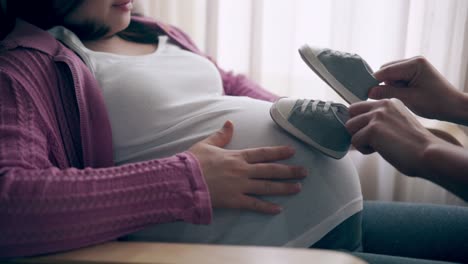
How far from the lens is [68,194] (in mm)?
666

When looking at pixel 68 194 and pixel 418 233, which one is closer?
pixel 68 194

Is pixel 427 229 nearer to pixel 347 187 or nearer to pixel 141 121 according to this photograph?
pixel 347 187

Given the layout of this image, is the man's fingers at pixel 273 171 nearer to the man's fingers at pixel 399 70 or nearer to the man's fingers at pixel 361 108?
the man's fingers at pixel 361 108

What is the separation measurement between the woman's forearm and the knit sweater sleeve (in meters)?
0.36

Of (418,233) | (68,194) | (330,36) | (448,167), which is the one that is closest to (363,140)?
(448,167)

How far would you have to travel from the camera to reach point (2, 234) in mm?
633

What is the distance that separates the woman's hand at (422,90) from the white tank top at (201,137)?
202 mm

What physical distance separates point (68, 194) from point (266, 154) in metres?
0.35

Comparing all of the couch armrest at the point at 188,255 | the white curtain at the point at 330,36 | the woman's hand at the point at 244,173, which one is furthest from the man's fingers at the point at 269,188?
the white curtain at the point at 330,36

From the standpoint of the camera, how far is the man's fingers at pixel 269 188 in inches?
31.4

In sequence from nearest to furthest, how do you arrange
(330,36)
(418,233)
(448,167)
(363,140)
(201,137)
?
(448,167) < (363,140) < (201,137) < (418,233) < (330,36)

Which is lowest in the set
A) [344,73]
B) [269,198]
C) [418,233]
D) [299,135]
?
[418,233]

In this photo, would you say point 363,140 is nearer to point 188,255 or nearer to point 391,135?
point 391,135

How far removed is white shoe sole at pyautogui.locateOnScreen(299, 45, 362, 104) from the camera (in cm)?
92
